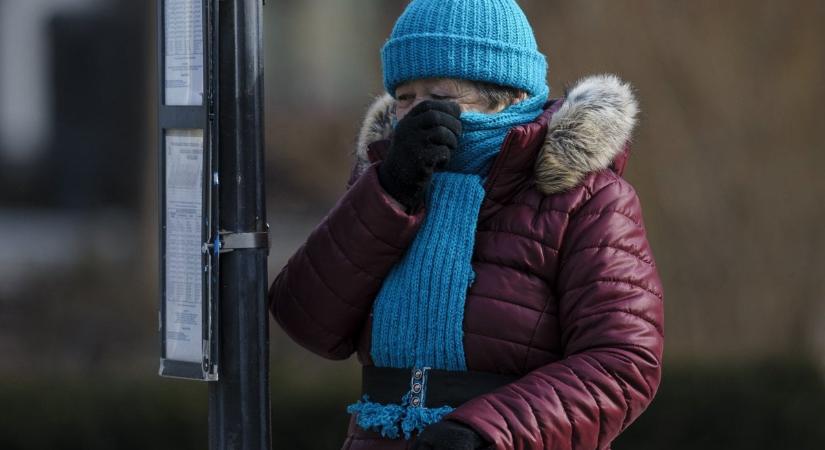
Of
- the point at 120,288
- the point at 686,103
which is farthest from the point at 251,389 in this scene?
the point at 686,103

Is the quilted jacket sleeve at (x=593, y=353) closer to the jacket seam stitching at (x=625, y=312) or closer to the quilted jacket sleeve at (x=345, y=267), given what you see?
the jacket seam stitching at (x=625, y=312)

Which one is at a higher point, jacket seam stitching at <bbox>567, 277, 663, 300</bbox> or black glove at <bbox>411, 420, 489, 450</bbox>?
jacket seam stitching at <bbox>567, 277, 663, 300</bbox>

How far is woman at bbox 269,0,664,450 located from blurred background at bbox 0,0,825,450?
3.34 m

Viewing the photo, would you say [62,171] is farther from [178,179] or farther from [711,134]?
[178,179]

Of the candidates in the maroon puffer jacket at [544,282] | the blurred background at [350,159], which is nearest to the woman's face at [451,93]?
the maroon puffer jacket at [544,282]

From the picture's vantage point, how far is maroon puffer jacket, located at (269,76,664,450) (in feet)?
6.88

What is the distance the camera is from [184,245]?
7.50 feet

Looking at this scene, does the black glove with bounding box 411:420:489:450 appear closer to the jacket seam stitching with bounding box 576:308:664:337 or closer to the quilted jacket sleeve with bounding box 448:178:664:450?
the quilted jacket sleeve with bounding box 448:178:664:450

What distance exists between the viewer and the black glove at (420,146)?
7.16 feet

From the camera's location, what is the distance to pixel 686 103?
19.5 feet

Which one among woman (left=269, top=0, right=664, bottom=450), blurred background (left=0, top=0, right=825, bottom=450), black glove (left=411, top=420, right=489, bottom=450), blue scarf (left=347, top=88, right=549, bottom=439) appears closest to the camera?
black glove (left=411, top=420, right=489, bottom=450)

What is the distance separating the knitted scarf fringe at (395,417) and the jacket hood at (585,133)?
1.44 feet

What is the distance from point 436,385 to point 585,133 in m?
0.52

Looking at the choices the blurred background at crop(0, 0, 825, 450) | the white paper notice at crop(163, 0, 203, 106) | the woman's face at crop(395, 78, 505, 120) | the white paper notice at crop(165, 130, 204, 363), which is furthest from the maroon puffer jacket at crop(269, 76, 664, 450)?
the blurred background at crop(0, 0, 825, 450)
